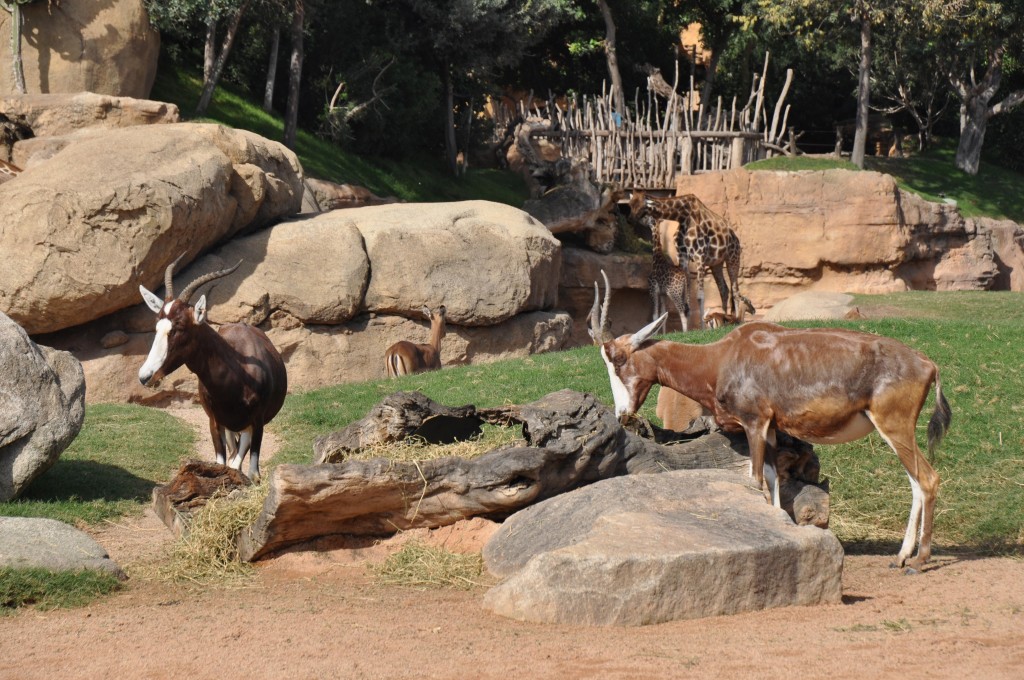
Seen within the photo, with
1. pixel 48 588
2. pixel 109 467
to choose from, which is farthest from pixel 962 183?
pixel 48 588

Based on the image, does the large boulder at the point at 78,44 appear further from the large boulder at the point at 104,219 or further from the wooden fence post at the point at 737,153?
the wooden fence post at the point at 737,153

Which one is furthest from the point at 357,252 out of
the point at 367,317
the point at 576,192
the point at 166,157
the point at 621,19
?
the point at 621,19

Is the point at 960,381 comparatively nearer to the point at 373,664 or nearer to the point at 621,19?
the point at 373,664

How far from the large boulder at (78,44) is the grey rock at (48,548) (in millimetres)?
14732

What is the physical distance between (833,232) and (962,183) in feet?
28.5

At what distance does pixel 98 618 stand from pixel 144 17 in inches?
666

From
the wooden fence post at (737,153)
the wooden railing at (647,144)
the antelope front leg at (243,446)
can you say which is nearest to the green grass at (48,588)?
the antelope front leg at (243,446)

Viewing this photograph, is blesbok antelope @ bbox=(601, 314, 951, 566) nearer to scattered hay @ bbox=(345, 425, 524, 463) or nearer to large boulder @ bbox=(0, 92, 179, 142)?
scattered hay @ bbox=(345, 425, 524, 463)

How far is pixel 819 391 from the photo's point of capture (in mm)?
7910

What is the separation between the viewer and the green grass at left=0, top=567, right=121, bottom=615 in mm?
6871

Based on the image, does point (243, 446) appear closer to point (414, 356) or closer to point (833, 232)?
point (414, 356)

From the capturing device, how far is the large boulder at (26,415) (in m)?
9.03

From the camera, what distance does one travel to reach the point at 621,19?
31.0 metres

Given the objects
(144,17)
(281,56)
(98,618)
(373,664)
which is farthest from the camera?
(281,56)
